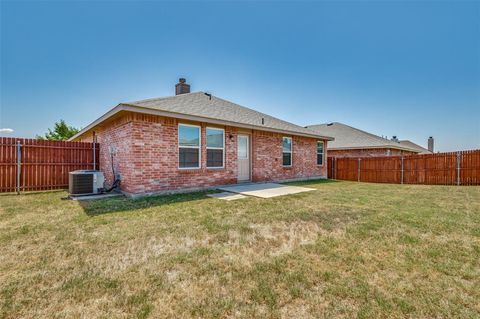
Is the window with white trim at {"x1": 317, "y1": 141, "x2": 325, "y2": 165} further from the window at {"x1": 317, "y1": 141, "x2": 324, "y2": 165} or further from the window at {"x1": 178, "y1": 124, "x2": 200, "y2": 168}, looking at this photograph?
the window at {"x1": 178, "y1": 124, "x2": 200, "y2": 168}

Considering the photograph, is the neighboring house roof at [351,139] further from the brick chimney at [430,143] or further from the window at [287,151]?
the brick chimney at [430,143]

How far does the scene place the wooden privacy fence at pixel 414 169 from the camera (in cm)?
1162

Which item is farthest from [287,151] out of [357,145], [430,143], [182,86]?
[430,143]

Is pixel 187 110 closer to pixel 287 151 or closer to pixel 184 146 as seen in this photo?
pixel 184 146

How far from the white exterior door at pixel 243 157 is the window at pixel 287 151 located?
2.60 m

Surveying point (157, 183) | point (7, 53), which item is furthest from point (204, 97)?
point (7, 53)

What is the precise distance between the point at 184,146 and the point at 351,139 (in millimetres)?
15858

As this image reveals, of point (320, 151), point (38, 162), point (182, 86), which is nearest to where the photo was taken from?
point (38, 162)

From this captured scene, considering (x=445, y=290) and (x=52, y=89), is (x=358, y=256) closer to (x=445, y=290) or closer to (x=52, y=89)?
(x=445, y=290)

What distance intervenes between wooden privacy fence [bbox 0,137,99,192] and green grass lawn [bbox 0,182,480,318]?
4232mm

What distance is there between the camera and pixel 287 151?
12.1 metres

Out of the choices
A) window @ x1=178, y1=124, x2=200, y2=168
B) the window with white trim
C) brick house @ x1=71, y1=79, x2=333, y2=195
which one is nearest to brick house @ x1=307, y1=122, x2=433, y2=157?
the window with white trim

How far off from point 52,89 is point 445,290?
1863cm

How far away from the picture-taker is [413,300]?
1.99m
